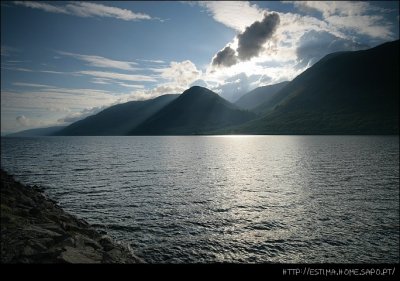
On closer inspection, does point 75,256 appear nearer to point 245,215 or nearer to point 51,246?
point 51,246

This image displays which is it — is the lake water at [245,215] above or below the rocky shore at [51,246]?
below

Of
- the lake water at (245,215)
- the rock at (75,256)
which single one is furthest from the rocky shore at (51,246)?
the lake water at (245,215)

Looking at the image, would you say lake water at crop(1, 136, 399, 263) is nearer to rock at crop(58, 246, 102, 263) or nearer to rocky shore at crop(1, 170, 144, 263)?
rocky shore at crop(1, 170, 144, 263)

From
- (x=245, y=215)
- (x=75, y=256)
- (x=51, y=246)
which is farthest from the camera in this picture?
(x=245, y=215)

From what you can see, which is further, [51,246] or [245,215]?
[245,215]

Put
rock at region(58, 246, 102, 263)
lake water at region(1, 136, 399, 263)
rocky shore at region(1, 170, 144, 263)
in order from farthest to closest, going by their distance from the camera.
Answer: lake water at region(1, 136, 399, 263), rock at region(58, 246, 102, 263), rocky shore at region(1, 170, 144, 263)

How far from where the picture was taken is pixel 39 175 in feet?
228

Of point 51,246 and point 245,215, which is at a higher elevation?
point 51,246

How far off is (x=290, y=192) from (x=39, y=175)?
202ft

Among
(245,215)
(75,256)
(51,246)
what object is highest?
(51,246)

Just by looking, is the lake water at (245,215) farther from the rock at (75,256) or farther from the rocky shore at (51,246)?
the rock at (75,256)

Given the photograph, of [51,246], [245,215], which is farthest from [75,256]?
[245,215]

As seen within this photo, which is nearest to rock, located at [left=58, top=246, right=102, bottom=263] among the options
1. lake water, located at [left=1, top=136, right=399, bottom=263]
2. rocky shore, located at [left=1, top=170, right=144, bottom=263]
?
rocky shore, located at [left=1, top=170, right=144, bottom=263]

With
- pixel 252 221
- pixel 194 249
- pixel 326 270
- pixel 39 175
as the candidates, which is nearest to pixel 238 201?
pixel 252 221
